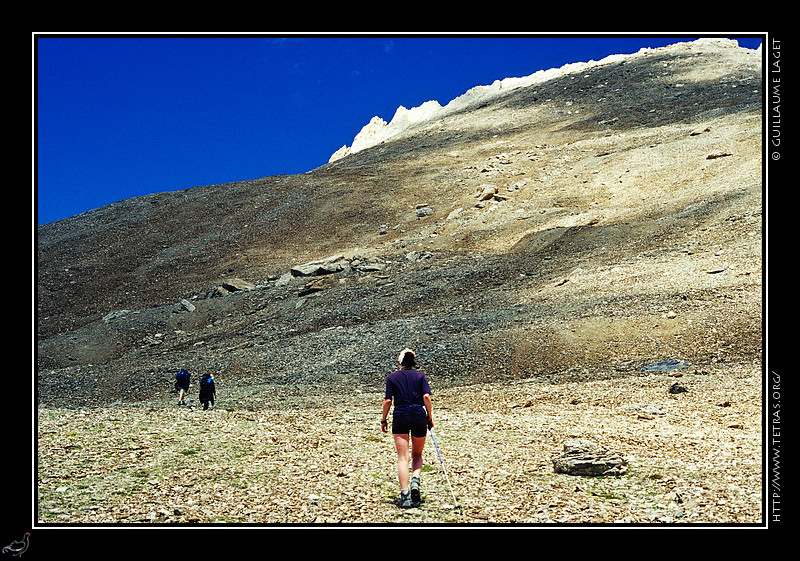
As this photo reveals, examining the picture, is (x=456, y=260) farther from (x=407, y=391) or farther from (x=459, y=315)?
(x=407, y=391)

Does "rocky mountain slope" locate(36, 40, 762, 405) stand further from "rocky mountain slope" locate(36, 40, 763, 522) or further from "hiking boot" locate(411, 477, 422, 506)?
"hiking boot" locate(411, 477, 422, 506)

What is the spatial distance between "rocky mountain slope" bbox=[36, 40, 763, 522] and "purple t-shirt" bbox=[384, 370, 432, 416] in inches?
53.1

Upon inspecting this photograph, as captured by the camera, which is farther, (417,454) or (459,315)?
(459,315)

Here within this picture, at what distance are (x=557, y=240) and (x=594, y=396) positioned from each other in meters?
18.2

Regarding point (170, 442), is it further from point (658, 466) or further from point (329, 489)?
point (658, 466)

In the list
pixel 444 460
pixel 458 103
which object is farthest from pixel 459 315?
pixel 458 103

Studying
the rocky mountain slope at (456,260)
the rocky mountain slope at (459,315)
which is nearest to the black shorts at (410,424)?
the rocky mountain slope at (459,315)

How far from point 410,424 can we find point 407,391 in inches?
16.7

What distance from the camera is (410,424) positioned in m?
8.70

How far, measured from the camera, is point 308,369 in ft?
74.7

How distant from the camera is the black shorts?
8.70 metres

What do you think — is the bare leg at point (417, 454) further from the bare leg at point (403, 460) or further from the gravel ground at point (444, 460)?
the gravel ground at point (444, 460)

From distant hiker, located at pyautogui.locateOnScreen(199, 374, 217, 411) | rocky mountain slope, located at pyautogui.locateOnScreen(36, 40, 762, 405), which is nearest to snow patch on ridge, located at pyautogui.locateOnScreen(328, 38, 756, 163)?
rocky mountain slope, located at pyautogui.locateOnScreen(36, 40, 762, 405)

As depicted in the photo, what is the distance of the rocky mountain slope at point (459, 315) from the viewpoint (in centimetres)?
1048
